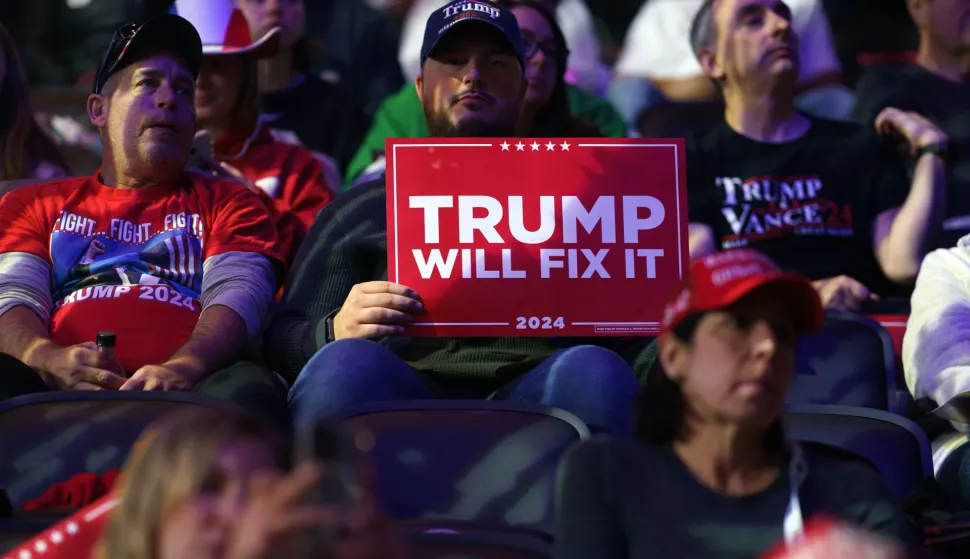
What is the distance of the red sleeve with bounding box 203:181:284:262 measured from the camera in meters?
3.70

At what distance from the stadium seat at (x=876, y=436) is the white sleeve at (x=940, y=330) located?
0.44 metres

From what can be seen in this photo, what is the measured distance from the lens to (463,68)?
389 cm

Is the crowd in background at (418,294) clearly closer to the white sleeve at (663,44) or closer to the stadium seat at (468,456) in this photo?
the white sleeve at (663,44)

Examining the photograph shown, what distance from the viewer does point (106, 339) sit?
3.27 m

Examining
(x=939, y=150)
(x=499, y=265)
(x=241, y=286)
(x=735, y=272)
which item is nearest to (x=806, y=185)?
(x=939, y=150)

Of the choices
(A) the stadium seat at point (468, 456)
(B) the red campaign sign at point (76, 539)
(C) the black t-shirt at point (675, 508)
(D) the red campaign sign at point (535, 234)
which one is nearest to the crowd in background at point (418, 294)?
(C) the black t-shirt at point (675, 508)

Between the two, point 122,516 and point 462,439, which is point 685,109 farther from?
point 122,516

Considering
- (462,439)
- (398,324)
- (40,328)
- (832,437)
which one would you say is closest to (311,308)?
(398,324)

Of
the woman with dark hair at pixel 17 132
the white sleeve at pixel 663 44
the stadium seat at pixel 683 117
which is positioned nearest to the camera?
the woman with dark hair at pixel 17 132

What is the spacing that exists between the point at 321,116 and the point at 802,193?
1.99 m

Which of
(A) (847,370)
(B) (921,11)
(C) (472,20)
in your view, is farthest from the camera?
(B) (921,11)

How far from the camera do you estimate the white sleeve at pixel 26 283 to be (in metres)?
3.49

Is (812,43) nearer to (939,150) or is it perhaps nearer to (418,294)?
(939,150)

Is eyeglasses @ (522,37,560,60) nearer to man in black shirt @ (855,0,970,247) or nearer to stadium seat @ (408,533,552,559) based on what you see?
man in black shirt @ (855,0,970,247)
